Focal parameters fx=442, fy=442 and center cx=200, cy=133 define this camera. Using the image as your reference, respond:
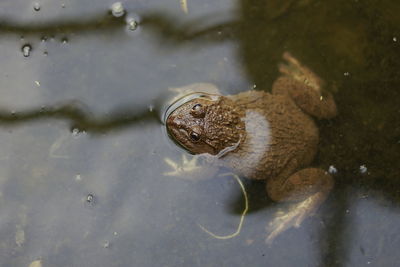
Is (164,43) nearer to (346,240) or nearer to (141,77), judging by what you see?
(141,77)

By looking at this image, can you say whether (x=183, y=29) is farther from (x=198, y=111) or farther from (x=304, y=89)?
(x=304, y=89)

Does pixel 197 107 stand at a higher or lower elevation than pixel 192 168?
higher

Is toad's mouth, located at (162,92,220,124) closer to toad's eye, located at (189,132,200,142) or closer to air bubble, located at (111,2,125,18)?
toad's eye, located at (189,132,200,142)

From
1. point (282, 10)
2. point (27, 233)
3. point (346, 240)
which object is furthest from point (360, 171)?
point (27, 233)

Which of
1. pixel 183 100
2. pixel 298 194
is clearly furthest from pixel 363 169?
pixel 183 100

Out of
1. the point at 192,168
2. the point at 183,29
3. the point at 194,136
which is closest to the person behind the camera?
the point at 194,136

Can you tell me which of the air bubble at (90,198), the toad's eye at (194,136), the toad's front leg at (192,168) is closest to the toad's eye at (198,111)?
the toad's eye at (194,136)
